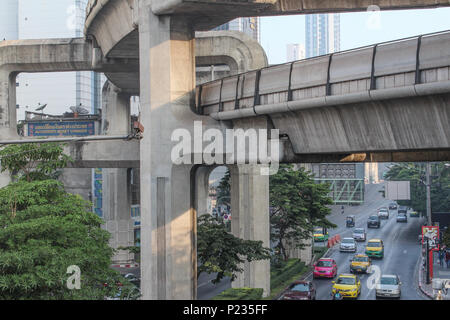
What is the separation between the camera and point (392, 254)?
185 feet

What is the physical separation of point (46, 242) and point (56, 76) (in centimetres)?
9894

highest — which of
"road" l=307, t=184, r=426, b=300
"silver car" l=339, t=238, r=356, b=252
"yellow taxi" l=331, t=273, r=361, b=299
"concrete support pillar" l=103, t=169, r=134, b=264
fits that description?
"concrete support pillar" l=103, t=169, r=134, b=264

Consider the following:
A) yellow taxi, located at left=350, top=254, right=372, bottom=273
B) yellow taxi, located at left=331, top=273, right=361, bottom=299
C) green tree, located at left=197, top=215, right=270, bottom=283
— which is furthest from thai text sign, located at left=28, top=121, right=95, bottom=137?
yellow taxi, located at left=350, top=254, right=372, bottom=273

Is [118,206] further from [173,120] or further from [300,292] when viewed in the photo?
[173,120]

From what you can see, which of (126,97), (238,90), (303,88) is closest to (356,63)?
(303,88)

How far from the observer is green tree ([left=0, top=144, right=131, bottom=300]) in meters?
16.1

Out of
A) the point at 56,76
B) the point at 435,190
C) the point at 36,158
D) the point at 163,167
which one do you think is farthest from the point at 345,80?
the point at 56,76

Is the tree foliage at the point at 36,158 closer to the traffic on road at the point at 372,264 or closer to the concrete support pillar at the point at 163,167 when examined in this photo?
the concrete support pillar at the point at 163,167

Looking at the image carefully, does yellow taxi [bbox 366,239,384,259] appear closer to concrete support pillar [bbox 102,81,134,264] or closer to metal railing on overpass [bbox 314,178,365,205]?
metal railing on overpass [bbox 314,178,365,205]

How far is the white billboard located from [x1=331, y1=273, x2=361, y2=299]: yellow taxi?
63.4 feet

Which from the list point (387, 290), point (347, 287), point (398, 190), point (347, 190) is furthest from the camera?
point (347, 190)

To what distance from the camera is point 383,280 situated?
3691 centimetres

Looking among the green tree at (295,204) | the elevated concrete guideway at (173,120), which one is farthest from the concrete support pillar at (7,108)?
the green tree at (295,204)

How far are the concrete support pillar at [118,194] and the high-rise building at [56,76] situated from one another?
58441mm
